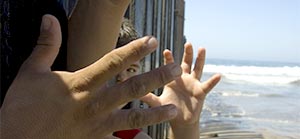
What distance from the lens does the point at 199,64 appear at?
1.95m

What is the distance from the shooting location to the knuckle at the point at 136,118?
0.90 metres

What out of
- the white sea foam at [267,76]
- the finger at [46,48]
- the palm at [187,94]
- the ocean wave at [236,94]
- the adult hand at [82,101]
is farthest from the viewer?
the white sea foam at [267,76]

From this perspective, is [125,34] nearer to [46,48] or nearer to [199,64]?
[199,64]

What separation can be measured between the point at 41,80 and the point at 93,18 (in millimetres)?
422

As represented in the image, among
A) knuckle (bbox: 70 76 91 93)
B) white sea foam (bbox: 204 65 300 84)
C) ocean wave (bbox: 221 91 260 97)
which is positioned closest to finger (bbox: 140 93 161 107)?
knuckle (bbox: 70 76 91 93)

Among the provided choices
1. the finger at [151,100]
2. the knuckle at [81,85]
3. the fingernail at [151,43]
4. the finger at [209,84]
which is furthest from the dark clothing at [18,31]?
the finger at [209,84]

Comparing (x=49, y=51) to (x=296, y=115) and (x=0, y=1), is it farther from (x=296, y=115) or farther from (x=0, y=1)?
(x=296, y=115)

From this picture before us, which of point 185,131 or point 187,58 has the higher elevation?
point 187,58

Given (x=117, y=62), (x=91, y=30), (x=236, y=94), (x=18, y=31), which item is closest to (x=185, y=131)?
(x=91, y=30)

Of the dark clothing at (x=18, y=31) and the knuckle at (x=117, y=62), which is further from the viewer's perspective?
the dark clothing at (x=18, y=31)

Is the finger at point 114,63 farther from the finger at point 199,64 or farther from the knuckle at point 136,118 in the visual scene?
the finger at point 199,64

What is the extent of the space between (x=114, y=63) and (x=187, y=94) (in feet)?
3.32

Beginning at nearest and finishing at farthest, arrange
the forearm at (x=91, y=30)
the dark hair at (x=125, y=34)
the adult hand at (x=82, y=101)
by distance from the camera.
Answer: the adult hand at (x=82, y=101) → the forearm at (x=91, y=30) → the dark hair at (x=125, y=34)

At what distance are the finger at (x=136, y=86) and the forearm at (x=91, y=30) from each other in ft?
1.25
